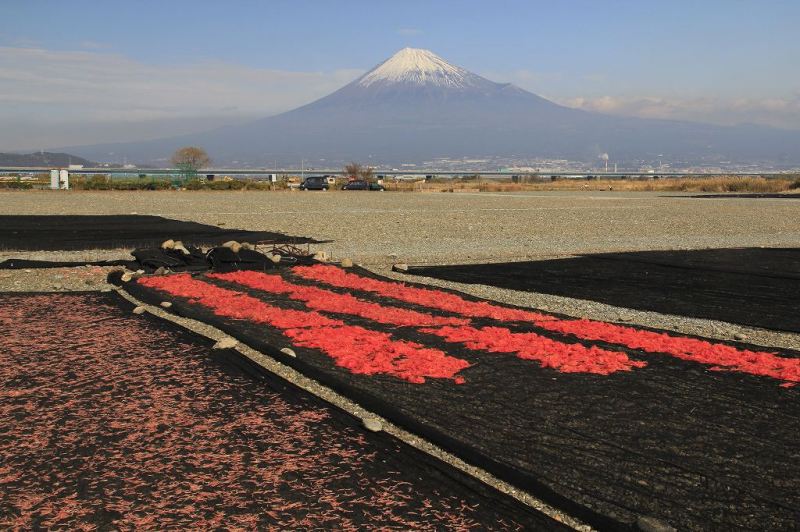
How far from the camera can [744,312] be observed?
9312 millimetres

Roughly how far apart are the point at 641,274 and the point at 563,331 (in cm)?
522

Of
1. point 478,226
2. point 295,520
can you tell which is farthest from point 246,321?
point 478,226

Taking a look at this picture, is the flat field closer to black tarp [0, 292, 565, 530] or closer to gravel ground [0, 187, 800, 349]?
gravel ground [0, 187, 800, 349]

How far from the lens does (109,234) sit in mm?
18516

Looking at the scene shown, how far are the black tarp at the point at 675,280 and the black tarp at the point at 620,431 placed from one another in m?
2.62

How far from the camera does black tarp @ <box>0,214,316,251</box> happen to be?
16.6 metres

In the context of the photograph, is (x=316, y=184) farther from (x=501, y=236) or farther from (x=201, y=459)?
(x=201, y=459)

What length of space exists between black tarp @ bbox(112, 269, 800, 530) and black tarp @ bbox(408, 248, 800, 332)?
2.62 metres

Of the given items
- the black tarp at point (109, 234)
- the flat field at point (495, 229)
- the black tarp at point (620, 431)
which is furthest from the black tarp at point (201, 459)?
the black tarp at point (109, 234)

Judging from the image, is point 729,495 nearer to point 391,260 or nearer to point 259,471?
point 259,471

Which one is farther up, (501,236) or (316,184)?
(316,184)

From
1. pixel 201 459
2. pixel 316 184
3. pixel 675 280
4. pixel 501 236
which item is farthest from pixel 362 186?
pixel 201 459

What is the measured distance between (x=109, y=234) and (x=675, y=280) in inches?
498

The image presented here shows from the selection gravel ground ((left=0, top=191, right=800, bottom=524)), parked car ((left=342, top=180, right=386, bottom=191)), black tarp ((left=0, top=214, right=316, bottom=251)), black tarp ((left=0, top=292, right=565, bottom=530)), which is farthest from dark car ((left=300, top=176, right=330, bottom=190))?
black tarp ((left=0, top=292, right=565, bottom=530))
